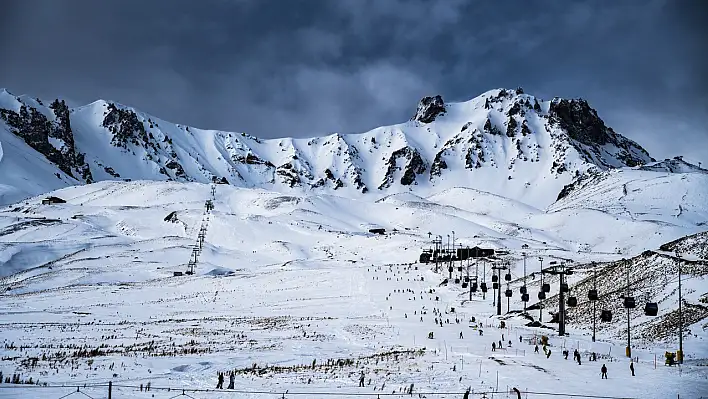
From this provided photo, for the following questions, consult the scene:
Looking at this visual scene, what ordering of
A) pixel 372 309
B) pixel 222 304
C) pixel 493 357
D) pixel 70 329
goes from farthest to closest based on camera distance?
pixel 222 304
pixel 372 309
pixel 70 329
pixel 493 357

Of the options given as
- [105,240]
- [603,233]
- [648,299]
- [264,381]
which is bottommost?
[264,381]

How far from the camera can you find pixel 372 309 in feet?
186

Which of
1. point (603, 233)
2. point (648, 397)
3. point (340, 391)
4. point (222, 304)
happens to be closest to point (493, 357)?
point (648, 397)

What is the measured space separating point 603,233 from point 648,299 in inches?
4729

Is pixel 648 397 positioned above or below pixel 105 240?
below

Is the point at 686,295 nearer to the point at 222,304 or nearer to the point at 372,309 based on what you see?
the point at 372,309

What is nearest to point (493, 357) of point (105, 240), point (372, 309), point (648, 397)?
point (648, 397)

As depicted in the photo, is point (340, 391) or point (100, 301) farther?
point (100, 301)

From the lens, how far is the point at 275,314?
54.6m

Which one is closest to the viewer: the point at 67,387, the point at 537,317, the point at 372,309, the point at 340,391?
the point at 67,387

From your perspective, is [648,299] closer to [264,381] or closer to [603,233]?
[264,381]

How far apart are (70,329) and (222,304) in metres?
23.7

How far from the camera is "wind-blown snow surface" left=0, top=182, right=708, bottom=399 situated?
2439 centimetres

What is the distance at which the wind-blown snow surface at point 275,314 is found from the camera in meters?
24.4
